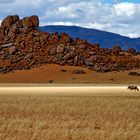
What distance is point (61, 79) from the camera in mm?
117688

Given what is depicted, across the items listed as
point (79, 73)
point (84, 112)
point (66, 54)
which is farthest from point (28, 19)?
point (84, 112)

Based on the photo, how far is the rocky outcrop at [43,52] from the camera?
128 m

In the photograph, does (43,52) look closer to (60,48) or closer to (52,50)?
(52,50)

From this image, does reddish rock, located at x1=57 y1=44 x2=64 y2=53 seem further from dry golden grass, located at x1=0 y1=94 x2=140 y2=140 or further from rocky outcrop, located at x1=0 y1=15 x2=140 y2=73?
dry golden grass, located at x1=0 y1=94 x2=140 y2=140

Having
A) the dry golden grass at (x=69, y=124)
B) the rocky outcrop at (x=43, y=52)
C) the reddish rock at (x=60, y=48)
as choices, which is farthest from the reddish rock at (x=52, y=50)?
the dry golden grass at (x=69, y=124)

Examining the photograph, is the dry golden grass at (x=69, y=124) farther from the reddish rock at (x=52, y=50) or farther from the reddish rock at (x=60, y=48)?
the reddish rock at (x=52, y=50)

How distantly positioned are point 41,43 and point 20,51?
664 centimetres

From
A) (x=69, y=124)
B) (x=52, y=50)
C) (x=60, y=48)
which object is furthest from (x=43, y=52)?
(x=69, y=124)

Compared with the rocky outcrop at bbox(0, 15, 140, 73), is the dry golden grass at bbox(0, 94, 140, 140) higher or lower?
lower

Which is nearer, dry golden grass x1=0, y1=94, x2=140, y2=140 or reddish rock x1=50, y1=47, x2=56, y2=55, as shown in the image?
dry golden grass x1=0, y1=94, x2=140, y2=140

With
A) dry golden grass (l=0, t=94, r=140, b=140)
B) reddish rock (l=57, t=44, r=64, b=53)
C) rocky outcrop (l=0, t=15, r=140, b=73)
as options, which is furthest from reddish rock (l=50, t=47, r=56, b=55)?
dry golden grass (l=0, t=94, r=140, b=140)

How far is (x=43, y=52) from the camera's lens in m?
131

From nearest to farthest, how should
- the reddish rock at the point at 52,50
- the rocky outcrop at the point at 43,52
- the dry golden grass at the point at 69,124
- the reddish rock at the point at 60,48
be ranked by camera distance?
the dry golden grass at the point at 69,124 → the reddish rock at the point at 60,48 → the rocky outcrop at the point at 43,52 → the reddish rock at the point at 52,50

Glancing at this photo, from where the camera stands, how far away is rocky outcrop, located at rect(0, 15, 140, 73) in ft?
420
